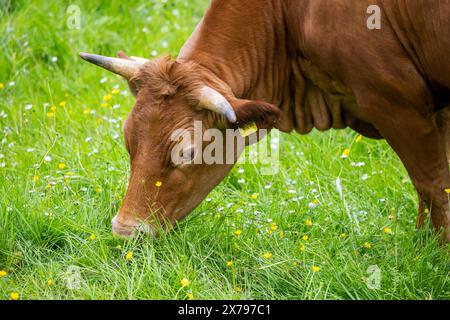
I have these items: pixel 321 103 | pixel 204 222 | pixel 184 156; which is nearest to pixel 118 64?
pixel 184 156

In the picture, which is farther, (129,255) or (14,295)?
(129,255)

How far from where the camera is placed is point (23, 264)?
5.96 meters

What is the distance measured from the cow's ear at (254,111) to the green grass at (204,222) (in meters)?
0.81

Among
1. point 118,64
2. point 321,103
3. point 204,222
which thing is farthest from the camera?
point 321,103

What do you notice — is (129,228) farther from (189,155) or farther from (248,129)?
(248,129)

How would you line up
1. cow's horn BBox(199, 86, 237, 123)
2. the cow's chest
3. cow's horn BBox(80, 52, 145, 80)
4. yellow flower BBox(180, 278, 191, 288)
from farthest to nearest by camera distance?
1. the cow's chest
2. cow's horn BBox(80, 52, 145, 80)
3. cow's horn BBox(199, 86, 237, 123)
4. yellow flower BBox(180, 278, 191, 288)

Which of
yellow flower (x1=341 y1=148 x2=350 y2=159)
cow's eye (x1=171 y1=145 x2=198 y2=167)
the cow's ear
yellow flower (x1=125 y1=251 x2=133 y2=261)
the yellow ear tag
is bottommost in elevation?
yellow flower (x1=125 y1=251 x2=133 y2=261)

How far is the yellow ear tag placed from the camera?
5586 millimetres

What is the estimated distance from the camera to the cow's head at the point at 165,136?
5.70 metres

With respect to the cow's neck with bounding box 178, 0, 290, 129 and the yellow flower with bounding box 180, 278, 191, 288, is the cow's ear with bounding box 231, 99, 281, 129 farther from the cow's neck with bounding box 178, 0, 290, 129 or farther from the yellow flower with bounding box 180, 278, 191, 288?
the yellow flower with bounding box 180, 278, 191, 288

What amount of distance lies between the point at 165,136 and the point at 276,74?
3.08 feet

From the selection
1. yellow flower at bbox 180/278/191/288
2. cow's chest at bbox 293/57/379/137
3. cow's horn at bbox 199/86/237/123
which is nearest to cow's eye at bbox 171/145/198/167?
cow's horn at bbox 199/86/237/123

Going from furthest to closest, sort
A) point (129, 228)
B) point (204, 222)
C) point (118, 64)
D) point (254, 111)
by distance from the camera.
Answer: point (204, 222) → point (118, 64) → point (129, 228) → point (254, 111)

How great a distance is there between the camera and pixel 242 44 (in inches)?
238
